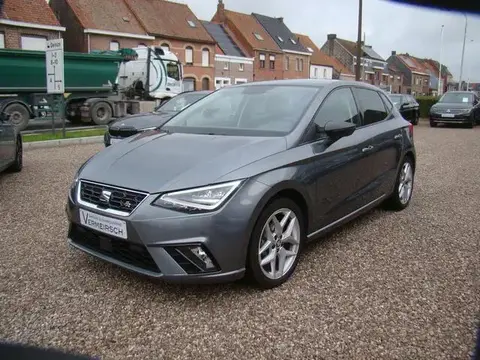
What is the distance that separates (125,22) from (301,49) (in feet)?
88.9

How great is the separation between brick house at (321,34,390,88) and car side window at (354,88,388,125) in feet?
210

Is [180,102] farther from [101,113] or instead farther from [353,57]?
[353,57]

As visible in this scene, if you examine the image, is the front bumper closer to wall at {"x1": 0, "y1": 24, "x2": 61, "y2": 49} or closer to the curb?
the curb

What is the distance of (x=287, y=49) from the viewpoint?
52625mm

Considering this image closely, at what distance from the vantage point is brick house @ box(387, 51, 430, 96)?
81.4 m

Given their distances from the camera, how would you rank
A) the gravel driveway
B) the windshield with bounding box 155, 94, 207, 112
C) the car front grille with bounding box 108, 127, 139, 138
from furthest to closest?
the windshield with bounding box 155, 94, 207, 112 → the car front grille with bounding box 108, 127, 139, 138 → the gravel driveway

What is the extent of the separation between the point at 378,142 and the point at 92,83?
1625 cm

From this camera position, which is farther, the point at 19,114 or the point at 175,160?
the point at 19,114

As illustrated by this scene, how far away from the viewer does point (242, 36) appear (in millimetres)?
48469

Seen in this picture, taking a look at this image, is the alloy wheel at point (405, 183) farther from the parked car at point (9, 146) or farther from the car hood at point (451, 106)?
the car hood at point (451, 106)

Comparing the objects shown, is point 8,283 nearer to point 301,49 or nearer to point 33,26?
point 33,26

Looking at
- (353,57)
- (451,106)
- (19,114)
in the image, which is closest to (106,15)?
(19,114)

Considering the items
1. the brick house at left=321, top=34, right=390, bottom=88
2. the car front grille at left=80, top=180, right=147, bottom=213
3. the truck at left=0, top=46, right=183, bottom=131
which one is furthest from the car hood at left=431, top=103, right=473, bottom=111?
the brick house at left=321, top=34, right=390, bottom=88

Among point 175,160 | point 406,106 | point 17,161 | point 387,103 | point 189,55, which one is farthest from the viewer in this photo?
point 189,55
